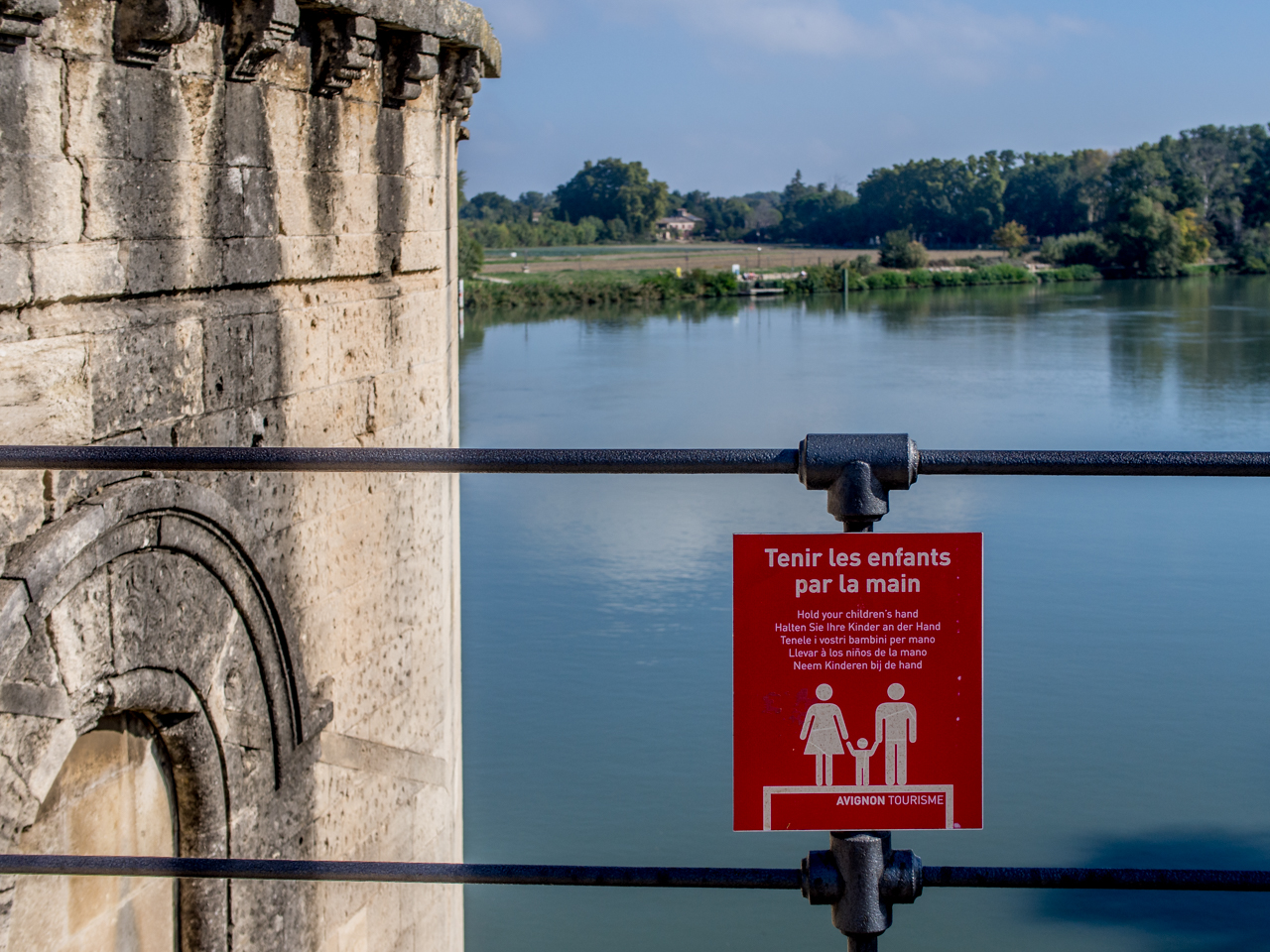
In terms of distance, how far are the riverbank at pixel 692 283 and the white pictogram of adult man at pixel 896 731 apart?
148 feet

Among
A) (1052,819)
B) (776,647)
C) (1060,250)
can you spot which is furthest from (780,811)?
(1060,250)

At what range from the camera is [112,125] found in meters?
2.94

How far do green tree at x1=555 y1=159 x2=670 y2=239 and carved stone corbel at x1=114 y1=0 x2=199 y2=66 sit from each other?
322 ft

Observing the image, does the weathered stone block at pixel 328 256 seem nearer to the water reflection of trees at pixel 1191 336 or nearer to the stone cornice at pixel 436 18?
the stone cornice at pixel 436 18

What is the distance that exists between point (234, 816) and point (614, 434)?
16670 millimetres

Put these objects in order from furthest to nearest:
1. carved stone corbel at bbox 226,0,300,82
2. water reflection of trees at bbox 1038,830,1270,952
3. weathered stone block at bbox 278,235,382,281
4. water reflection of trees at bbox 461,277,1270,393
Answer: water reflection of trees at bbox 461,277,1270,393
water reflection of trees at bbox 1038,830,1270,952
weathered stone block at bbox 278,235,382,281
carved stone corbel at bbox 226,0,300,82

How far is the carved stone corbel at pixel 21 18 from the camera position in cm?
255

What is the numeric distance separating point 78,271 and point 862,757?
2.11m

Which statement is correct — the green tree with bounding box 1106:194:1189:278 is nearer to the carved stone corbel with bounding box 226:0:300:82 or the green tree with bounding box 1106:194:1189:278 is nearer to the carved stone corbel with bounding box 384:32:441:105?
the carved stone corbel with bounding box 384:32:441:105

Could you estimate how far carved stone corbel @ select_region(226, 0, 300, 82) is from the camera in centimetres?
327

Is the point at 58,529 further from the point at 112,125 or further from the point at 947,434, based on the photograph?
the point at 947,434

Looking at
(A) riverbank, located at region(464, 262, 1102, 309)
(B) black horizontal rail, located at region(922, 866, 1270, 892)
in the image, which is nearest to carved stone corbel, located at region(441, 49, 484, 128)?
(B) black horizontal rail, located at region(922, 866, 1270, 892)

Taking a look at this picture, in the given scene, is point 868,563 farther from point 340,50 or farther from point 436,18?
point 436,18

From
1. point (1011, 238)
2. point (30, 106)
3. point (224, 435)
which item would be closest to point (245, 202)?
point (224, 435)
